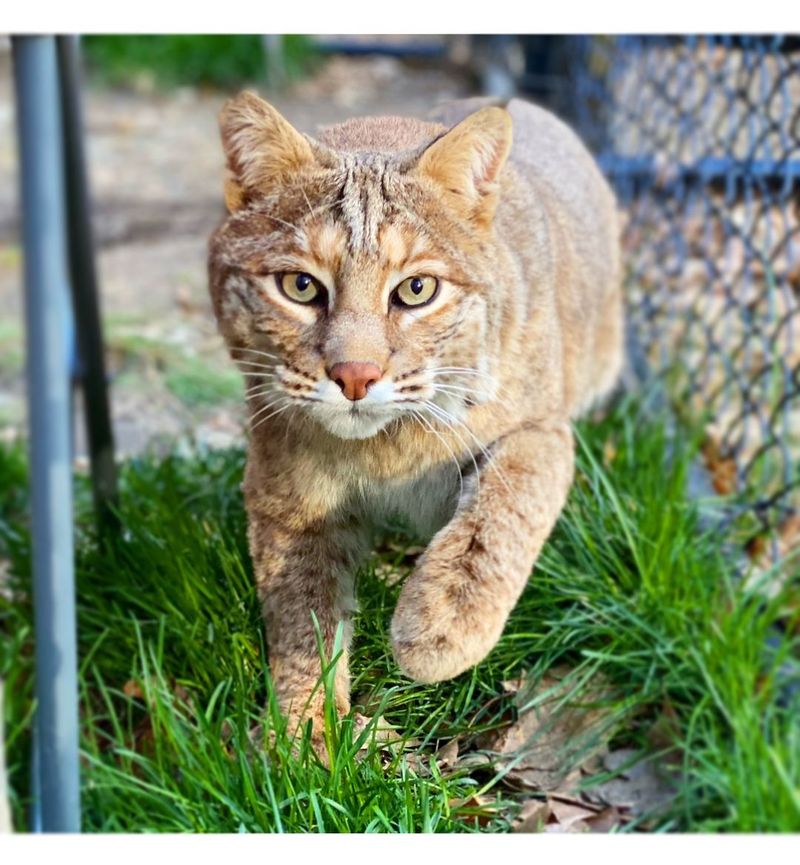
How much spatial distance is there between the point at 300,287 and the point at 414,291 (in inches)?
7.0

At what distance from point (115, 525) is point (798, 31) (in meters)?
1.66

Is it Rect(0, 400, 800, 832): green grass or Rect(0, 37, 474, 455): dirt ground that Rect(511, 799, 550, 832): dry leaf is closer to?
Rect(0, 400, 800, 832): green grass

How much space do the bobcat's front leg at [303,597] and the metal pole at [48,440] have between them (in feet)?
1.14

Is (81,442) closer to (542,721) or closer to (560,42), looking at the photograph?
(560,42)

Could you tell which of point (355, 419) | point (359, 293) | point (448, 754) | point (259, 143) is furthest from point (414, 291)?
point (448, 754)

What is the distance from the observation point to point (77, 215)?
10.6ft

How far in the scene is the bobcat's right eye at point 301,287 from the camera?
6.61 feet

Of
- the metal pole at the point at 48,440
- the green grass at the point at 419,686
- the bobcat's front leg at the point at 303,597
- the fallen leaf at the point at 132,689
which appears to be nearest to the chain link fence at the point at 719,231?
the green grass at the point at 419,686

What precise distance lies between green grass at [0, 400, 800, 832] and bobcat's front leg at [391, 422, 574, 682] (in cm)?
5

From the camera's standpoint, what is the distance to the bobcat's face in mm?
1975

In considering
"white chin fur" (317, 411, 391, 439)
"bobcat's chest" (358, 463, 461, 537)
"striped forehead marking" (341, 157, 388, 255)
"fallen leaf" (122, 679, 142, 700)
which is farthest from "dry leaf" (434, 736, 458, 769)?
"striped forehead marking" (341, 157, 388, 255)

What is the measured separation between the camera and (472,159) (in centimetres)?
203

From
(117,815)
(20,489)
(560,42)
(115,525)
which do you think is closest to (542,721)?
(117,815)

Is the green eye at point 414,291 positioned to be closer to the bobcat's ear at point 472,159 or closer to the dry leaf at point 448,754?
the bobcat's ear at point 472,159
